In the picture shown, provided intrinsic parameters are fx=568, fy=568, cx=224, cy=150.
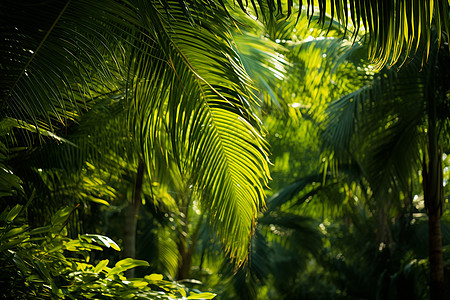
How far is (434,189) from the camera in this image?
672 centimetres

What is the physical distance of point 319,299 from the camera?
1445 cm

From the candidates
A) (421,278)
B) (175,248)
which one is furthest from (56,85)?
(421,278)

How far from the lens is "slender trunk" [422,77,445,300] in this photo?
6.55 m

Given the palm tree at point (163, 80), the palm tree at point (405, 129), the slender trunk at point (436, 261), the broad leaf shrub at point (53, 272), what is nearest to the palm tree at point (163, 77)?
the palm tree at point (163, 80)

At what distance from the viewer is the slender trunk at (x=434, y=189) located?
258 inches

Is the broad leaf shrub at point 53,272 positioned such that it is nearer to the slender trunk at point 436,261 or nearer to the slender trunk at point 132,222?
the slender trunk at point 132,222

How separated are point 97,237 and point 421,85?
5095mm

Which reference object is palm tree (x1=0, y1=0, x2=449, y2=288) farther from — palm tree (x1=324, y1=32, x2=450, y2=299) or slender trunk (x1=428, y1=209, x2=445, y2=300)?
slender trunk (x1=428, y1=209, x2=445, y2=300)

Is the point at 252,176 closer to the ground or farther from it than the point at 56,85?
closer to the ground

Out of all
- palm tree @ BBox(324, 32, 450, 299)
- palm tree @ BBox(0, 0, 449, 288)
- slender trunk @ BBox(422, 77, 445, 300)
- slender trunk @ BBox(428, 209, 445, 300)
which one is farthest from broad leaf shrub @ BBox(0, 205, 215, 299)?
slender trunk @ BBox(428, 209, 445, 300)

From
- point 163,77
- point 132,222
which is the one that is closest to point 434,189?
point 132,222

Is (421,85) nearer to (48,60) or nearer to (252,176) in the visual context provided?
(252,176)

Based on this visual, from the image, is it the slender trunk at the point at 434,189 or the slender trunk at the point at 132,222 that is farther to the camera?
the slender trunk at the point at 434,189

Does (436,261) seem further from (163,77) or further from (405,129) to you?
(163,77)
